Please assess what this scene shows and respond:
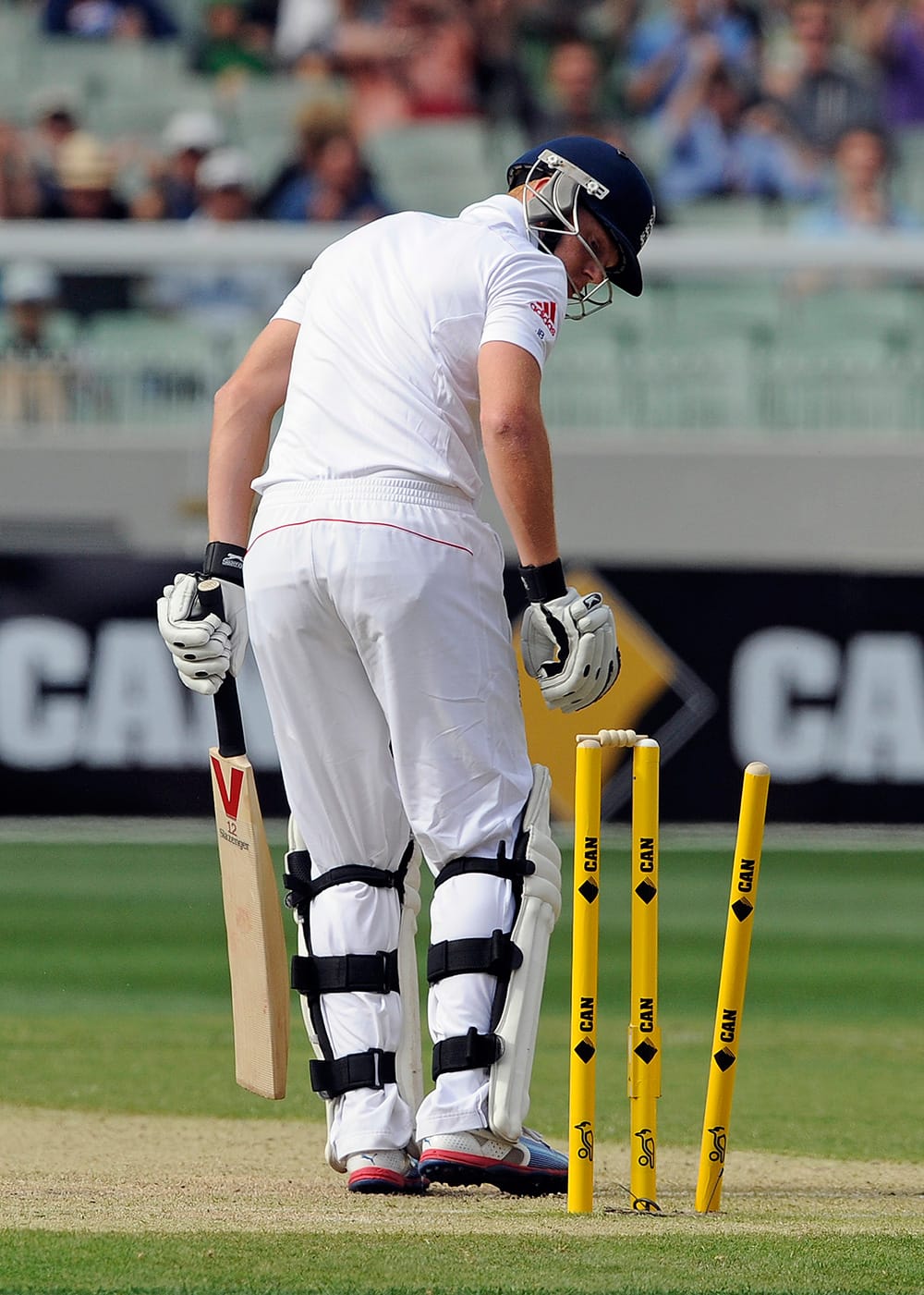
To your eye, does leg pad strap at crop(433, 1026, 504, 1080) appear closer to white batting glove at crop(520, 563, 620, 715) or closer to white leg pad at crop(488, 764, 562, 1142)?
white leg pad at crop(488, 764, 562, 1142)

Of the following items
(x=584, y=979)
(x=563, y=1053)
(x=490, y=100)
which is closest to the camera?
Result: (x=584, y=979)

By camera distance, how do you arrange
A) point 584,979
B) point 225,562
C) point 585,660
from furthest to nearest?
point 225,562 < point 585,660 < point 584,979

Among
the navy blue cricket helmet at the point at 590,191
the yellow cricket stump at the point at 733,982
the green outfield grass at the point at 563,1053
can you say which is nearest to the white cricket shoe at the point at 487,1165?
the green outfield grass at the point at 563,1053

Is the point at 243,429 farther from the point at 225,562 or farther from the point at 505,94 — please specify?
the point at 505,94

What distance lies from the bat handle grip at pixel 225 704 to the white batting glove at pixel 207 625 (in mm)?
12

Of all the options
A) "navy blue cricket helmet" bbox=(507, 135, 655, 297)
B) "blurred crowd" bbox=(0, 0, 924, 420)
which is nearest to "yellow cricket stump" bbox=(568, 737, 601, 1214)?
"navy blue cricket helmet" bbox=(507, 135, 655, 297)

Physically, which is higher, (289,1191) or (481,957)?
(481,957)

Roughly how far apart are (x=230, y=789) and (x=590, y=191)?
141 centimetres

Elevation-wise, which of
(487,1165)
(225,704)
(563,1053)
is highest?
(225,704)

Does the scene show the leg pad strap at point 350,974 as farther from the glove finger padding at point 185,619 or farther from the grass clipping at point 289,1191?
the glove finger padding at point 185,619

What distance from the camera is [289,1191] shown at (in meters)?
4.03

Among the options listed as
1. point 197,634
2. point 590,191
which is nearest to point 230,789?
point 197,634

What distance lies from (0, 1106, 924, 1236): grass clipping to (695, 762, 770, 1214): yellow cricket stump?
10 centimetres

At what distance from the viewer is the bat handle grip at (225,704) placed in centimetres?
412
